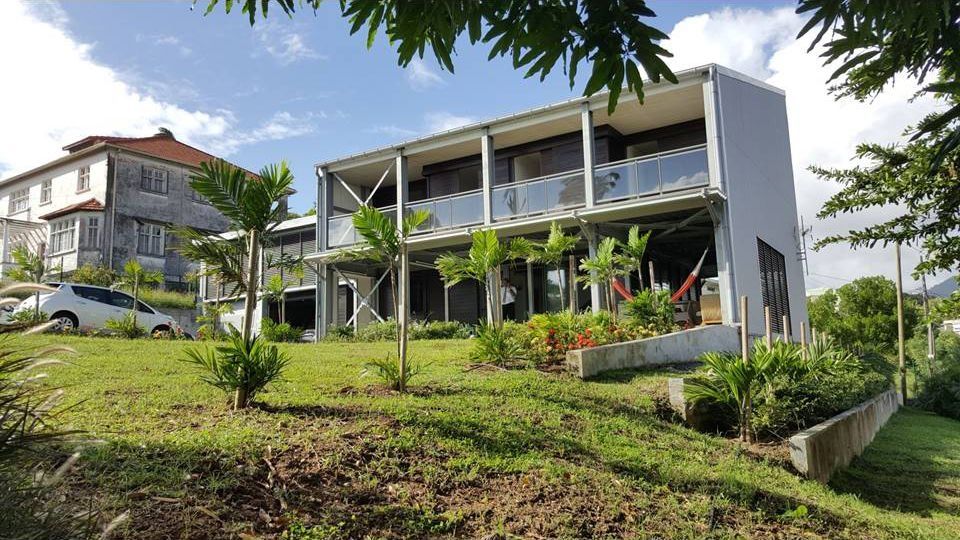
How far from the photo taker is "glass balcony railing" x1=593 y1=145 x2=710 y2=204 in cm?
1481

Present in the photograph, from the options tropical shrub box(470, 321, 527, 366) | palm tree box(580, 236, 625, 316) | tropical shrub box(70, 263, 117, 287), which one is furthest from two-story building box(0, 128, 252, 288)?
tropical shrub box(470, 321, 527, 366)

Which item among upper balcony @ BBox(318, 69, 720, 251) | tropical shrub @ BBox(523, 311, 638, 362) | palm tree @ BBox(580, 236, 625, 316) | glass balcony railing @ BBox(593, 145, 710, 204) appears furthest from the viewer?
upper balcony @ BBox(318, 69, 720, 251)

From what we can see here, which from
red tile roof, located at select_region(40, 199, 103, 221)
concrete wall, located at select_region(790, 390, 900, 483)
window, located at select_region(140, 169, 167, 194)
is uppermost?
window, located at select_region(140, 169, 167, 194)

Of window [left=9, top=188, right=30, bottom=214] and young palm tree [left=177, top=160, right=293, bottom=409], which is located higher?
window [left=9, top=188, right=30, bottom=214]

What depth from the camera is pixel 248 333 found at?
6043 mm

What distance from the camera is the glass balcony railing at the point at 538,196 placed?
16.5 m

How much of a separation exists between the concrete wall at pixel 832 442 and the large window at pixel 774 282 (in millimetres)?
6672

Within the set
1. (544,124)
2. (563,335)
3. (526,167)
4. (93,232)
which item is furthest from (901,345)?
(93,232)

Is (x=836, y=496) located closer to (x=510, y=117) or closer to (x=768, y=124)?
(x=510, y=117)

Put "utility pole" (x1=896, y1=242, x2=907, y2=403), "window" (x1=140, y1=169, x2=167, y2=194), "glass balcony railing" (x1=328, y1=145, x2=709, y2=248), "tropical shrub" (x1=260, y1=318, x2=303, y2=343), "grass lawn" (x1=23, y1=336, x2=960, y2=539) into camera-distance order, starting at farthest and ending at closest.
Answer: "window" (x1=140, y1=169, x2=167, y2=194)
"utility pole" (x1=896, y1=242, x2=907, y2=403)
"tropical shrub" (x1=260, y1=318, x2=303, y2=343)
"glass balcony railing" (x1=328, y1=145, x2=709, y2=248)
"grass lawn" (x1=23, y1=336, x2=960, y2=539)

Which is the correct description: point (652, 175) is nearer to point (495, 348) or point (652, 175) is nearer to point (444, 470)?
point (495, 348)

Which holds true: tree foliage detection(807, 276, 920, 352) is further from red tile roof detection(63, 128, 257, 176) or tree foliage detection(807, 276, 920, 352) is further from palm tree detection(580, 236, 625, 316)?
red tile roof detection(63, 128, 257, 176)

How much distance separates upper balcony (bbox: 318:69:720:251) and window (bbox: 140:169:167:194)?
618 inches

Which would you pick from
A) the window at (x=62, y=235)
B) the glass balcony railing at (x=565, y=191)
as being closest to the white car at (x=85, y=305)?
the glass balcony railing at (x=565, y=191)
